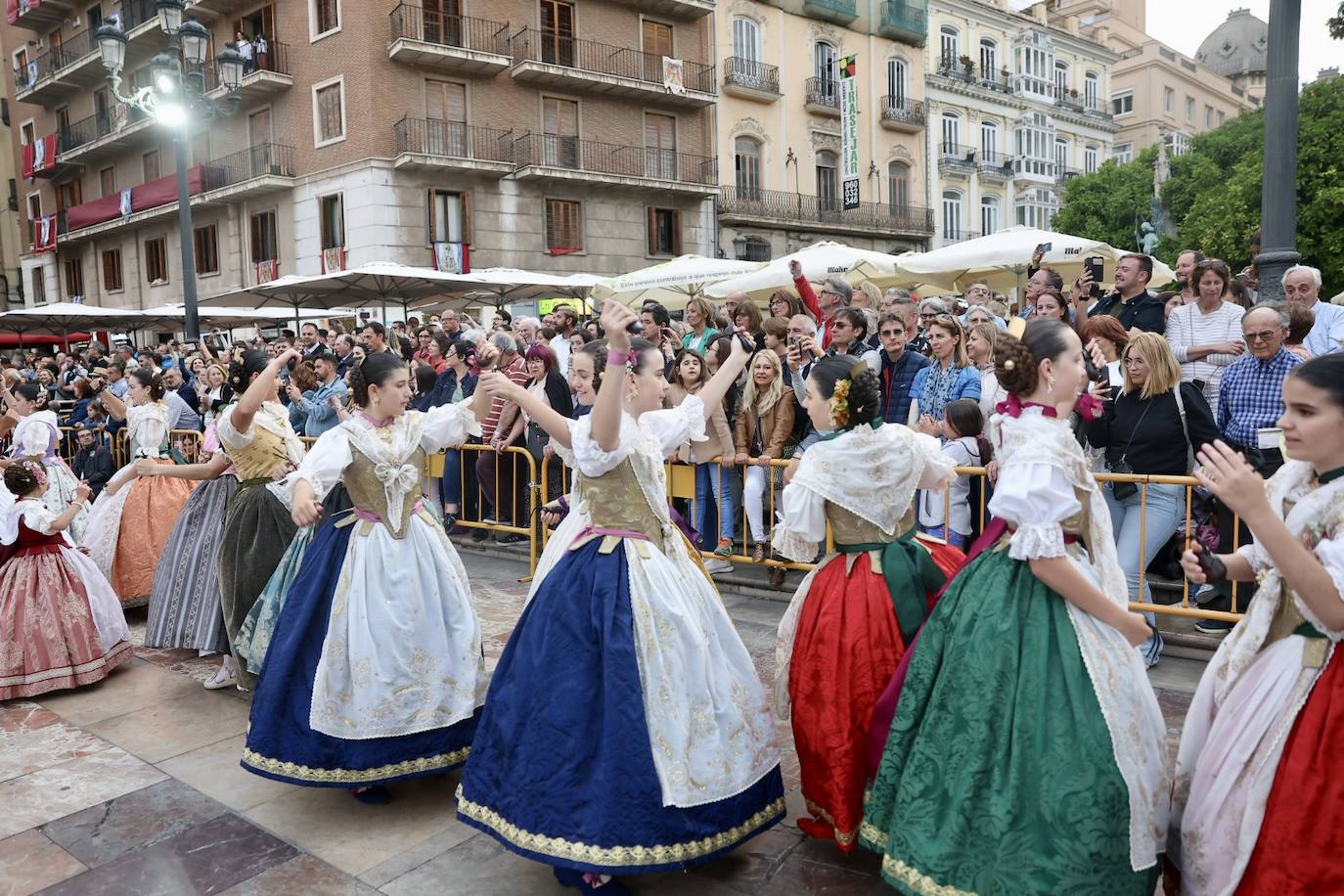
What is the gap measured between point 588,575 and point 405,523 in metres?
1.23

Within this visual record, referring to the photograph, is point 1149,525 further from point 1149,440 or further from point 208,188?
point 208,188

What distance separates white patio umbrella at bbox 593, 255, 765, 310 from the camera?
14.7 m

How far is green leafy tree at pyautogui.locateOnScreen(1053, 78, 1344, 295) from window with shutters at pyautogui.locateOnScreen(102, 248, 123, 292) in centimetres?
3173

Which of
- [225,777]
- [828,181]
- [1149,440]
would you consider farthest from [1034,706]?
[828,181]

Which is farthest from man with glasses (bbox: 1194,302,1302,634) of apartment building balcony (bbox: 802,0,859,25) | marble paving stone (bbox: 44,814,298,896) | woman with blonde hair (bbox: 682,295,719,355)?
apartment building balcony (bbox: 802,0,859,25)

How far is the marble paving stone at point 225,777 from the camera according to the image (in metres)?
4.30

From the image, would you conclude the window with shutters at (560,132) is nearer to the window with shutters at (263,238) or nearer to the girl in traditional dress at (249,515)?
the window with shutters at (263,238)

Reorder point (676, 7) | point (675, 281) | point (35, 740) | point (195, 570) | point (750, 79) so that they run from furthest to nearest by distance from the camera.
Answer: point (750, 79) < point (676, 7) < point (675, 281) < point (195, 570) < point (35, 740)

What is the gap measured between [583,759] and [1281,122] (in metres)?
6.07

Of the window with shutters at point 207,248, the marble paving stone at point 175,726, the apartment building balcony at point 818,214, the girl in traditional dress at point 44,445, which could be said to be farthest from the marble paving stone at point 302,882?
the window with shutters at point 207,248

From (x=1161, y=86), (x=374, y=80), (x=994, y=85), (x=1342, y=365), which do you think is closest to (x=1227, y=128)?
(x=994, y=85)

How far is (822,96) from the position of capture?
32156 millimetres

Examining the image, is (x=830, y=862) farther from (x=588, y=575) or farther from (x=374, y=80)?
(x=374, y=80)

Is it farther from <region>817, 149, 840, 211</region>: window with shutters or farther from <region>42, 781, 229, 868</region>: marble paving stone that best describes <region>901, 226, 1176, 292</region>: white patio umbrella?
<region>817, 149, 840, 211</region>: window with shutters
